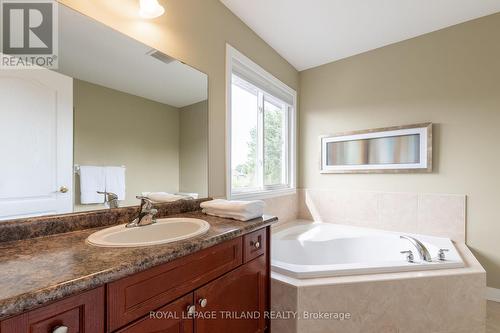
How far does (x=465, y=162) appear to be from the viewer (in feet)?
6.92

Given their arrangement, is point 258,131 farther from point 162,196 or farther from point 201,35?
point 162,196

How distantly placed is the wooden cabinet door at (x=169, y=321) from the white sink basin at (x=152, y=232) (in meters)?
0.22

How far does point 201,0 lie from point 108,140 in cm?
123

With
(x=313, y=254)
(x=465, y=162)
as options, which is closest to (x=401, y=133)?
(x=465, y=162)

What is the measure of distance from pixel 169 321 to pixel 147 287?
0.17 meters

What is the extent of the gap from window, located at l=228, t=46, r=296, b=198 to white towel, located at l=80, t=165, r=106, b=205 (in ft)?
3.09

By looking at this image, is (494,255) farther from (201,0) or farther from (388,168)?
(201,0)

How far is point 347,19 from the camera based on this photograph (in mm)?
2080

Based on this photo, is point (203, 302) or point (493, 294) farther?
point (493, 294)

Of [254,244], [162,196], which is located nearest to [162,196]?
[162,196]

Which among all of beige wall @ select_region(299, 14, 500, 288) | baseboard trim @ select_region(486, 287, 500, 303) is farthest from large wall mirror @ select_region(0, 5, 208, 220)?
baseboard trim @ select_region(486, 287, 500, 303)

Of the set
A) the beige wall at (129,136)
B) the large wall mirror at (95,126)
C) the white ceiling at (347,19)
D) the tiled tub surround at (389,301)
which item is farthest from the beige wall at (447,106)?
the beige wall at (129,136)

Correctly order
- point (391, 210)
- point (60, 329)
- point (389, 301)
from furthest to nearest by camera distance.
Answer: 1. point (391, 210)
2. point (389, 301)
3. point (60, 329)

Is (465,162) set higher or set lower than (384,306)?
higher
